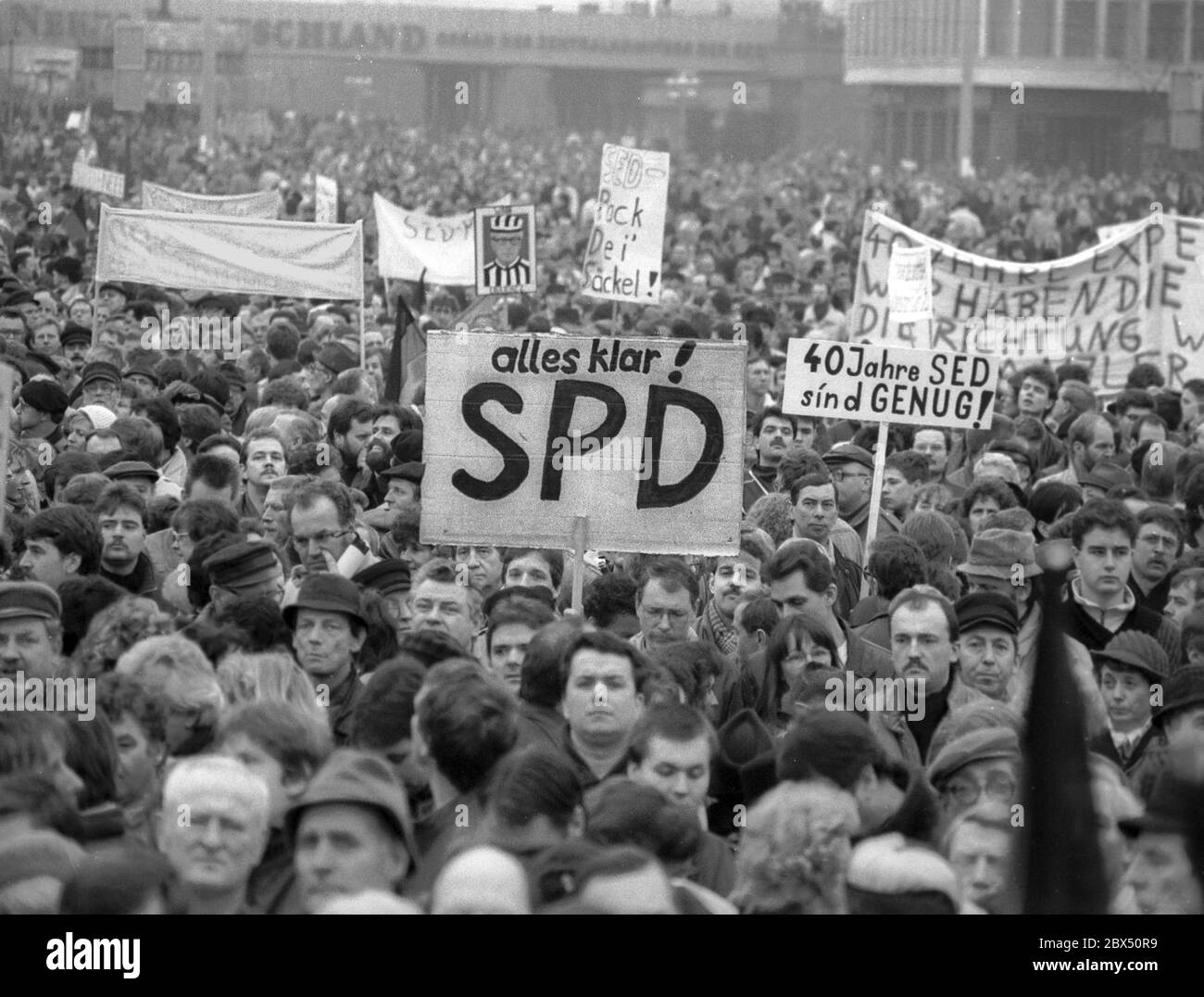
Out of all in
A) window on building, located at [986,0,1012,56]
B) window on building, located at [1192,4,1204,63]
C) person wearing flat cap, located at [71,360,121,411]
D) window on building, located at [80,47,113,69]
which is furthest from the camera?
window on building, located at [986,0,1012,56]

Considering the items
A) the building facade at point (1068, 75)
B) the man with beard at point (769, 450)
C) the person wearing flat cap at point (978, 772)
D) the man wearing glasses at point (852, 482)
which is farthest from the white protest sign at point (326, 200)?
the building facade at point (1068, 75)

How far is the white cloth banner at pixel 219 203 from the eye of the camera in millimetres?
17141

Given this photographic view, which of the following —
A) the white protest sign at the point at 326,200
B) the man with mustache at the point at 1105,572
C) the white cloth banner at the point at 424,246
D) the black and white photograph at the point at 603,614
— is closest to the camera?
the black and white photograph at the point at 603,614

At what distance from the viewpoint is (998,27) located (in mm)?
54844

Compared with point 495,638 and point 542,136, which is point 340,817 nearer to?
point 495,638

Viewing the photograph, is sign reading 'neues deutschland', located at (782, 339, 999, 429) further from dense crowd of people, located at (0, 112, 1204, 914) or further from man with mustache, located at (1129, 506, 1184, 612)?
man with mustache, located at (1129, 506, 1184, 612)

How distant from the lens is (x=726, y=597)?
7129mm

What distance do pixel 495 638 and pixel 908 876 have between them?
2.26 metres

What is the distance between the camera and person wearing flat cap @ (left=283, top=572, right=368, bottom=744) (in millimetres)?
5910

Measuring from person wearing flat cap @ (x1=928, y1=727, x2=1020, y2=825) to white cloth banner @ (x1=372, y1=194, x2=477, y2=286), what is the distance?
12.7 m

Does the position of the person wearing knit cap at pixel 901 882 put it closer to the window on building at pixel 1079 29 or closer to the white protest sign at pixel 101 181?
the white protest sign at pixel 101 181

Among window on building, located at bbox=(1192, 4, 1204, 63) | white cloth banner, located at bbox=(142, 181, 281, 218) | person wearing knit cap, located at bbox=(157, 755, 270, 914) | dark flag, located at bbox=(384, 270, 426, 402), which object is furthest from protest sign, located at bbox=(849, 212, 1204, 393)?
window on building, located at bbox=(1192, 4, 1204, 63)

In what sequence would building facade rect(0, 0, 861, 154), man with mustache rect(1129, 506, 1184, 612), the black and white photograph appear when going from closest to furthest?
the black and white photograph
man with mustache rect(1129, 506, 1184, 612)
building facade rect(0, 0, 861, 154)
